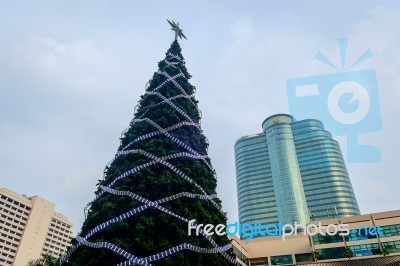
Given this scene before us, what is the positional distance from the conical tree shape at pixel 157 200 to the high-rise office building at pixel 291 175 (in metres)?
119

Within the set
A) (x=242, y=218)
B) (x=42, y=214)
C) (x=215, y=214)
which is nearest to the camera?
(x=215, y=214)

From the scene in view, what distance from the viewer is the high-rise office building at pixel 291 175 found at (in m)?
124

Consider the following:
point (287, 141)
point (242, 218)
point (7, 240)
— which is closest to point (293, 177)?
point (287, 141)

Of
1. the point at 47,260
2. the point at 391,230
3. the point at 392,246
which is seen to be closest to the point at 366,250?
the point at 392,246

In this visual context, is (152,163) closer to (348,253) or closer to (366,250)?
(348,253)

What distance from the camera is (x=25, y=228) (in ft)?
318

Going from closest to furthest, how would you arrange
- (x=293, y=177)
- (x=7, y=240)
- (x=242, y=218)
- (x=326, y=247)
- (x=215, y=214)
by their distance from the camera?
1. (x=215, y=214)
2. (x=326, y=247)
3. (x=7, y=240)
4. (x=293, y=177)
5. (x=242, y=218)

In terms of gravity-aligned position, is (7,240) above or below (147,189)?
above

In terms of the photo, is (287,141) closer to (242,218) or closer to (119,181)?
(242,218)

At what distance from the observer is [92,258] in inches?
365

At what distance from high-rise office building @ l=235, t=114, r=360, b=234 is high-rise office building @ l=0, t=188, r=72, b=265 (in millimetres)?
79871

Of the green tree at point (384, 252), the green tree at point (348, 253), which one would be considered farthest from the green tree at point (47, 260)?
the green tree at point (384, 252)

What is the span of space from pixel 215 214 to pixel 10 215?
10411 cm

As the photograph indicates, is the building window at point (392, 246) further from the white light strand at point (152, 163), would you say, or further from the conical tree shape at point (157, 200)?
the white light strand at point (152, 163)
